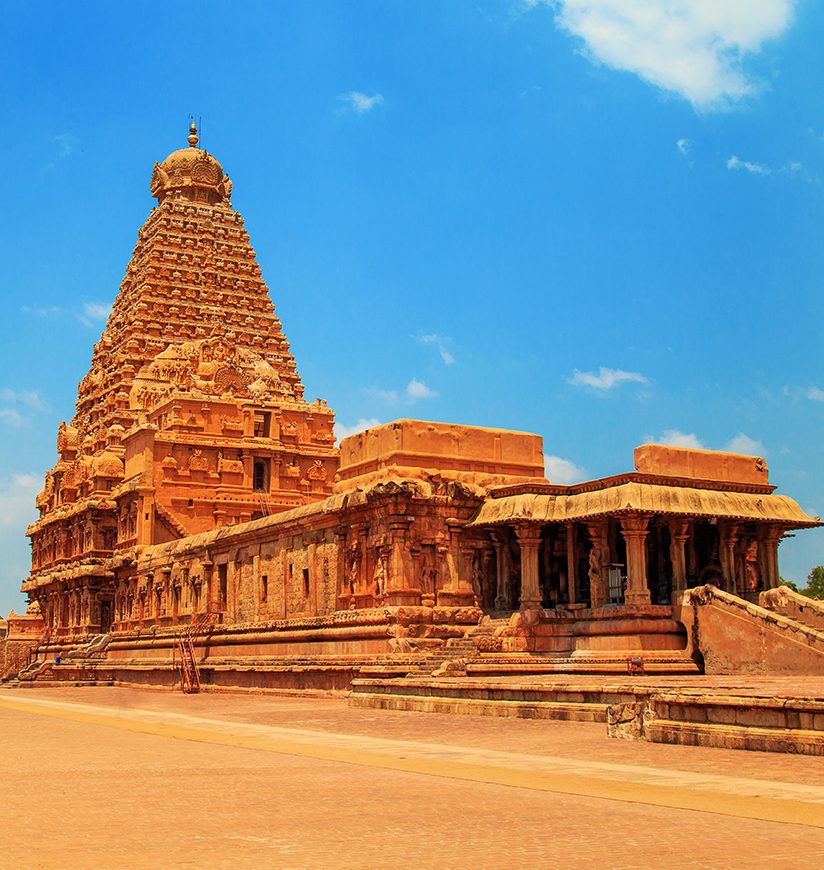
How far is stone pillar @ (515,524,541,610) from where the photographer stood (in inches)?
1329

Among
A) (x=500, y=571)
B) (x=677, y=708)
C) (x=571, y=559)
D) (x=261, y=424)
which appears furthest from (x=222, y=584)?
(x=677, y=708)

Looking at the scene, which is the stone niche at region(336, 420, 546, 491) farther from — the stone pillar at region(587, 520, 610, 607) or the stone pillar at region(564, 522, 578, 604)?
the stone pillar at region(587, 520, 610, 607)

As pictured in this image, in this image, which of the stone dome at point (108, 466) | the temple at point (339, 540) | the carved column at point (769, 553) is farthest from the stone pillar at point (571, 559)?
the stone dome at point (108, 466)

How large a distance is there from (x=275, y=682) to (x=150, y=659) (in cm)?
1534

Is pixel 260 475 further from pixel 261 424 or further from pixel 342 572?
pixel 342 572

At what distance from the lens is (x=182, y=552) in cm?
5181

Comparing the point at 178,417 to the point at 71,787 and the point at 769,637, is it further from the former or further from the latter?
the point at 71,787

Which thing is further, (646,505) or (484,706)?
(646,505)

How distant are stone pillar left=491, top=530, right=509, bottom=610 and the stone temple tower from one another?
27.7 meters

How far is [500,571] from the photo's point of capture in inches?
1443

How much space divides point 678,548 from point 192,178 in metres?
56.0

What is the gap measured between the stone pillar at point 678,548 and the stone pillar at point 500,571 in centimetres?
581

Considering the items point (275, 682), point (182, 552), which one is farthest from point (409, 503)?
point (182, 552)

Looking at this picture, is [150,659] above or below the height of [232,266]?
below
